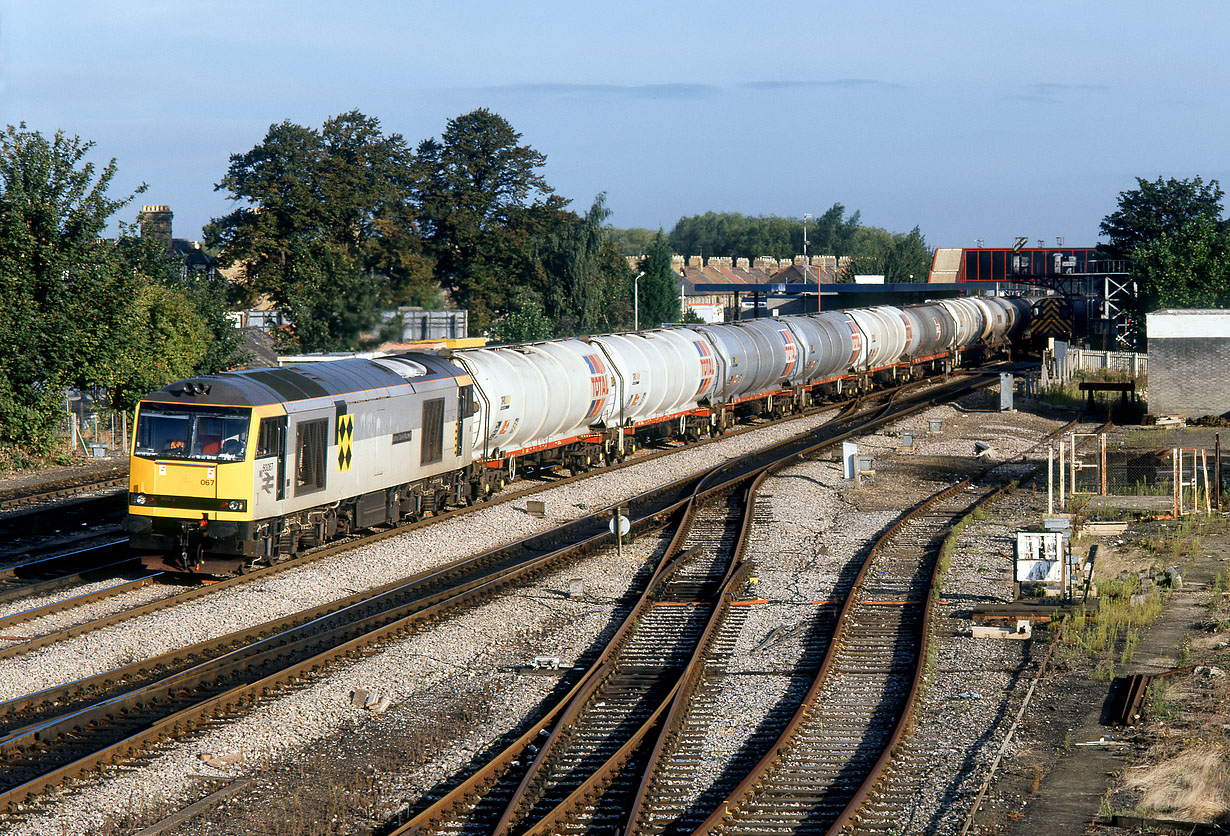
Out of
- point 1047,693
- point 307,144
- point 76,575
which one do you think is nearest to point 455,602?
point 76,575

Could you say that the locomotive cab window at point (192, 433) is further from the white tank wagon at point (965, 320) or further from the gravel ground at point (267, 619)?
the white tank wagon at point (965, 320)

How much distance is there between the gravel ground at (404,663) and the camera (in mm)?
11758

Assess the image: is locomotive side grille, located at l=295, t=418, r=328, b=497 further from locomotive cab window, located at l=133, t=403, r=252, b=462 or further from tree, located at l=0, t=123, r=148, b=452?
tree, located at l=0, t=123, r=148, b=452

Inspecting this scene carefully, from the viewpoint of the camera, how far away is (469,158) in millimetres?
77938

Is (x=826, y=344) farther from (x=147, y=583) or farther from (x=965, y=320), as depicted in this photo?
(x=147, y=583)

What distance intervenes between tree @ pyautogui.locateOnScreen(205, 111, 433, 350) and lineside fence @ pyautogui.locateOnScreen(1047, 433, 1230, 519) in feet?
113

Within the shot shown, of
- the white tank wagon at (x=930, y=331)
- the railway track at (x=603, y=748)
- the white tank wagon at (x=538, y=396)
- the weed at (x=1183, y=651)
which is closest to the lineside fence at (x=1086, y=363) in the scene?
the white tank wagon at (x=930, y=331)

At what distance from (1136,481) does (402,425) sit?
1784cm

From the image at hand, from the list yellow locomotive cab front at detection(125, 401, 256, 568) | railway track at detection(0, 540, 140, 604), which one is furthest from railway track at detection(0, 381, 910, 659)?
yellow locomotive cab front at detection(125, 401, 256, 568)

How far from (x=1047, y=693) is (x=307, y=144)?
60.1 m

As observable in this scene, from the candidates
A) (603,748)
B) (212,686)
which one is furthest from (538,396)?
(603,748)

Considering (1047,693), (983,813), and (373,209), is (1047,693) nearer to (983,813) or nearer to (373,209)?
(983,813)

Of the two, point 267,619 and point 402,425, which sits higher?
point 402,425

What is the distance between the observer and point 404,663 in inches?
638
